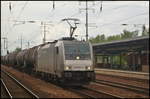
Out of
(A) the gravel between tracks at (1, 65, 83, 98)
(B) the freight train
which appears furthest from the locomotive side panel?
(A) the gravel between tracks at (1, 65, 83, 98)

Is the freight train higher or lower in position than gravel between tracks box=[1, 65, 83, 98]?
higher

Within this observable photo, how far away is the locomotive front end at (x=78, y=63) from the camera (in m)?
19.2

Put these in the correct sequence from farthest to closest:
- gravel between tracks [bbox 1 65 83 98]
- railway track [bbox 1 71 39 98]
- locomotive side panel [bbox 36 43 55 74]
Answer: locomotive side panel [bbox 36 43 55 74]
railway track [bbox 1 71 39 98]
gravel between tracks [bbox 1 65 83 98]

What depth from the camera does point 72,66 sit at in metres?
19.5

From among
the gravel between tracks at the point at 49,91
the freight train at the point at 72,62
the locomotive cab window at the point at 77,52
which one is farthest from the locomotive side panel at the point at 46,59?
the locomotive cab window at the point at 77,52

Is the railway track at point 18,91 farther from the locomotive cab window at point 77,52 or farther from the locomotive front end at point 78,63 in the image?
the locomotive cab window at point 77,52

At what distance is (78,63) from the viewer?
19.6 m

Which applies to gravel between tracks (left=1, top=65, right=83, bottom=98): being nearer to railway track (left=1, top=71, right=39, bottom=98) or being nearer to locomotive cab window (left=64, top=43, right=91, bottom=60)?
railway track (left=1, top=71, right=39, bottom=98)

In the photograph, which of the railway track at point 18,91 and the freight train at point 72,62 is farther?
the freight train at point 72,62

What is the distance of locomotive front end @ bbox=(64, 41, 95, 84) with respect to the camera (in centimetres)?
1925

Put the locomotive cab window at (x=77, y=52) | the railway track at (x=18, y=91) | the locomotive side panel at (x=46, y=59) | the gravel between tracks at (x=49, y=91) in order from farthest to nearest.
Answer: the locomotive side panel at (x=46, y=59)
the locomotive cab window at (x=77, y=52)
the railway track at (x=18, y=91)
the gravel between tracks at (x=49, y=91)

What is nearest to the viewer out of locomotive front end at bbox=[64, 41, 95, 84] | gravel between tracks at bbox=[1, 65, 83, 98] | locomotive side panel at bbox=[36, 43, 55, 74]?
gravel between tracks at bbox=[1, 65, 83, 98]

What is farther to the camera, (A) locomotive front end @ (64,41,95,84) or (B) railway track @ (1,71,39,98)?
(A) locomotive front end @ (64,41,95,84)

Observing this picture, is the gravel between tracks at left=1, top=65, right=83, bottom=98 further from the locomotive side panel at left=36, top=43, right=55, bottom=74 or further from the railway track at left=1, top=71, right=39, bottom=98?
the locomotive side panel at left=36, top=43, right=55, bottom=74
